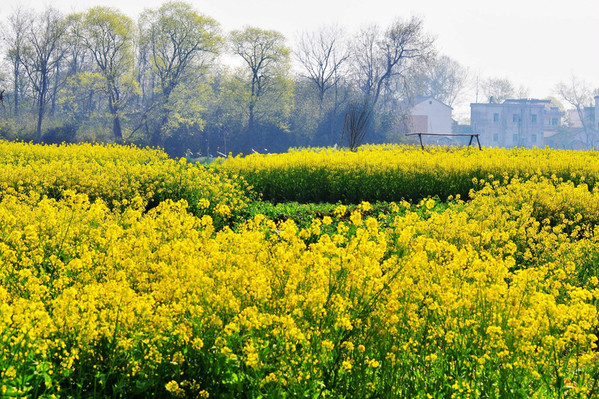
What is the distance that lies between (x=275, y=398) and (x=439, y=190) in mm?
9842

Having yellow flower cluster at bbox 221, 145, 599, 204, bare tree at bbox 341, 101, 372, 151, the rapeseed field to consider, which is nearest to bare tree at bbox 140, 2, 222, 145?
bare tree at bbox 341, 101, 372, 151

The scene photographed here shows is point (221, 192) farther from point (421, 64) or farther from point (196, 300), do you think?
point (421, 64)

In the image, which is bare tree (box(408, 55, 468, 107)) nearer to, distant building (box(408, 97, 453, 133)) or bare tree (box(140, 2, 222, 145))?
distant building (box(408, 97, 453, 133))

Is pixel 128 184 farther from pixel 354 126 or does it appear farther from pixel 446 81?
pixel 446 81

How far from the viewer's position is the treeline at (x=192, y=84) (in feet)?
123

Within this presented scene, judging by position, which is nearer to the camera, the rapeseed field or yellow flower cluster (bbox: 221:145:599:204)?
the rapeseed field

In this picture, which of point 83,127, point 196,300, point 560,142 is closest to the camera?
point 196,300

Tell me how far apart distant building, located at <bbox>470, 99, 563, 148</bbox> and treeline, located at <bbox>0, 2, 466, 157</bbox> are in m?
27.1

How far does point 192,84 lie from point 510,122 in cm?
4297

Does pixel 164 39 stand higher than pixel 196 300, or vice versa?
pixel 164 39

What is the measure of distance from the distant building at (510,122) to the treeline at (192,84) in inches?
1067

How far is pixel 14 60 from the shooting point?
39062mm

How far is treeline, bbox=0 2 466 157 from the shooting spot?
123ft

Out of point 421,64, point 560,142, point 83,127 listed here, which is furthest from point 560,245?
point 560,142
